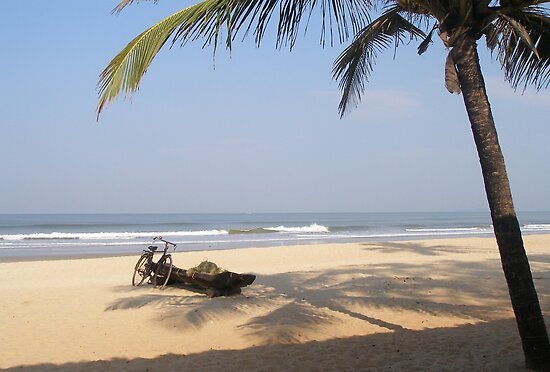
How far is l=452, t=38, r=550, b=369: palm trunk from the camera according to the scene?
3924 millimetres

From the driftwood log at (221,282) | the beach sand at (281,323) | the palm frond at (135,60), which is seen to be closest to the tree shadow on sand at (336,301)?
the beach sand at (281,323)

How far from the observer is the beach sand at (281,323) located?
17.9 ft

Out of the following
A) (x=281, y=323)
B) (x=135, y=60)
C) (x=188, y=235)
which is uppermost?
(x=135, y=60)

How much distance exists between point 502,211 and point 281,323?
13.0 ft

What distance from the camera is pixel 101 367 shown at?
5586 mm

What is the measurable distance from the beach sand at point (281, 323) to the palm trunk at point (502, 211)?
0.58 m

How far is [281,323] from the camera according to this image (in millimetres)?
7109

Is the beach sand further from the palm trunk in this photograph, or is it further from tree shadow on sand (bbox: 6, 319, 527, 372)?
the palm trunk

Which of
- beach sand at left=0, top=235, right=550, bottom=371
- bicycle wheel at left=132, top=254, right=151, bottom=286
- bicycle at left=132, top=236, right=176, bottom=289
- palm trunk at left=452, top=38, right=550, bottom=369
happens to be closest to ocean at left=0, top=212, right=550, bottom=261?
bicycle wheel at left=132, top=254, right=151, bottom=286

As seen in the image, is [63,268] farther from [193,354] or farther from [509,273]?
[509,273]

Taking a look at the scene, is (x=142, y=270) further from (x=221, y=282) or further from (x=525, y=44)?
(x=525, y=44)

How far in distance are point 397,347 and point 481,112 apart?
2.95 meters

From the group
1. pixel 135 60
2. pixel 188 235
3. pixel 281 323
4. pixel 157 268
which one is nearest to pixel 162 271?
pixel 157 268

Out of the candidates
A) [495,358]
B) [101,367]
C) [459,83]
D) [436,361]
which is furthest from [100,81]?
[495,358]
